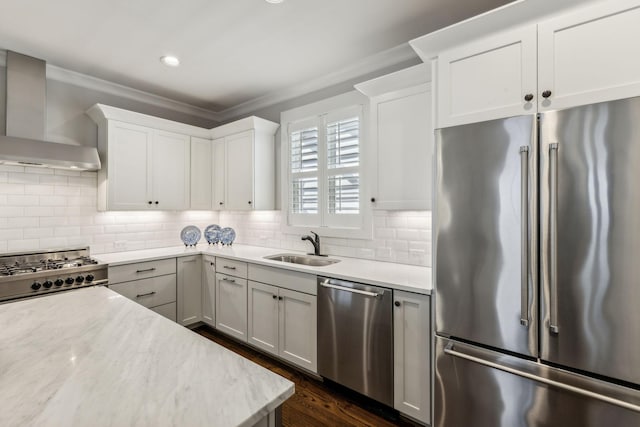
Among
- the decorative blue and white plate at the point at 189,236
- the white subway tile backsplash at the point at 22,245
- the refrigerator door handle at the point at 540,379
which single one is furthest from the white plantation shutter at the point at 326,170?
the white subway tile backsplash at the point at 22,245

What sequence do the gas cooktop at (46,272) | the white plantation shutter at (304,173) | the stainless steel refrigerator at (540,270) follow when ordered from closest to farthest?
the stainless steel refrigerator at (540,270)
the gas cooktop at (46,272)
the white plantation shutter at (304,173)

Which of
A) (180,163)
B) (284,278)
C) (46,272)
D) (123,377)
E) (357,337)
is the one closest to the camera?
(123,377)

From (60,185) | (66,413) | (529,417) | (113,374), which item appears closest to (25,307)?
(113,374)

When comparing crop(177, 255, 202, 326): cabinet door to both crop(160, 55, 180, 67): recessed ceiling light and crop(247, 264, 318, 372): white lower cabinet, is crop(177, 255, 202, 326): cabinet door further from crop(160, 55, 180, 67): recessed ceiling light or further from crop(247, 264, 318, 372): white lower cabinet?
crop(160, 55, 180, 67): recessed ceiling light

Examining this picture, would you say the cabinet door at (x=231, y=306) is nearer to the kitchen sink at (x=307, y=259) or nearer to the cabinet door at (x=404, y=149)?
the kitchen sink at (x=307, y=259)

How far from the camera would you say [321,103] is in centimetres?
306

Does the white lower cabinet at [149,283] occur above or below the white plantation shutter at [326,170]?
below

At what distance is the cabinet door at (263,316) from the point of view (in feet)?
8.63

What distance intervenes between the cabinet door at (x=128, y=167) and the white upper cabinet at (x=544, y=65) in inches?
113

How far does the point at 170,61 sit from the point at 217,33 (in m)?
0.71

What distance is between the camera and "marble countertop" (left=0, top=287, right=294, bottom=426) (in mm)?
711

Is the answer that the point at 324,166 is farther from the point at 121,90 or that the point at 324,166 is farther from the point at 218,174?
the point at 121,90

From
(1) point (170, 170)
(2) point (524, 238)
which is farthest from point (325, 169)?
(2) point (524, 238)

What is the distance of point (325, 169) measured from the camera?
3049 millimetres
